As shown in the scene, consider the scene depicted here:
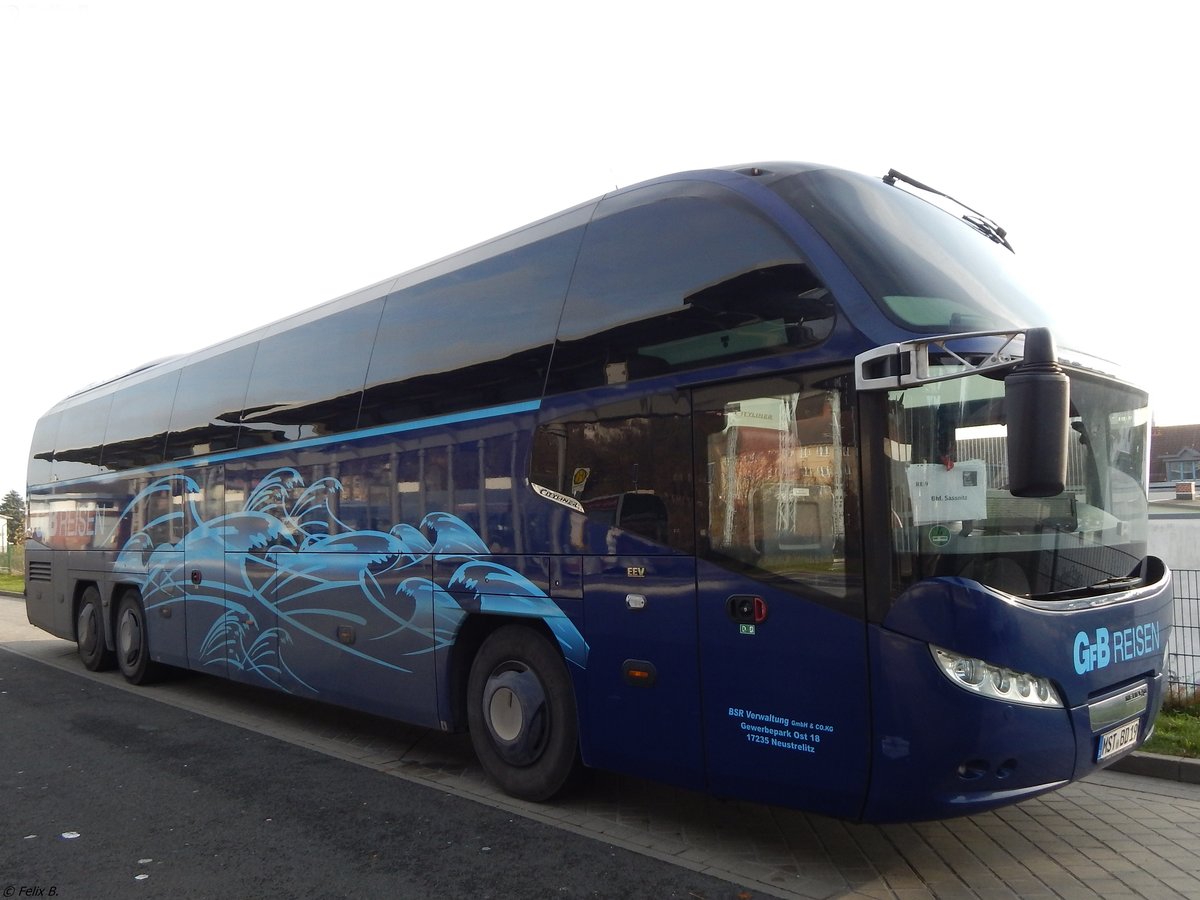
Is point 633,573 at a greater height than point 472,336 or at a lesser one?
lesser

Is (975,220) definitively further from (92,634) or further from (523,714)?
(92,634)

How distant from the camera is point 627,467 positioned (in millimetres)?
5688

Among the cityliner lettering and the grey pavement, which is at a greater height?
the cityliner lettering

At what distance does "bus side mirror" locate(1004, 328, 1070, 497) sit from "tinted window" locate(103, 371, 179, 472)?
32.3 feet

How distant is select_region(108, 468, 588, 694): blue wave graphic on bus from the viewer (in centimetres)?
682

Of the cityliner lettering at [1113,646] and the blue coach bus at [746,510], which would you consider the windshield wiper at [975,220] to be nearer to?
the blue coach bus at [746,510]

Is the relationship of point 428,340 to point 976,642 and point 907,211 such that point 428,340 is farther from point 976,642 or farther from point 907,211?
point 976,642

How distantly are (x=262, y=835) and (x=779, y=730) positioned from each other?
322 centimetres

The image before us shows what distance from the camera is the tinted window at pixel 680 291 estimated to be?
501 cm

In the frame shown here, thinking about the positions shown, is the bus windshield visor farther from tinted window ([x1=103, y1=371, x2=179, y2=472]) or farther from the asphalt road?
tinted window ([x1=103, y1=371, x2=179, y2=472])

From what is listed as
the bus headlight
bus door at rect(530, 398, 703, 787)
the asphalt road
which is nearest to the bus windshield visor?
bus door at rect(530, 398, 703, 787)

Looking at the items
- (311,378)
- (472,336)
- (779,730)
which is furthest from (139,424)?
(779,730)

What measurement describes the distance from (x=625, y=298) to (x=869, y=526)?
2173 millimetres

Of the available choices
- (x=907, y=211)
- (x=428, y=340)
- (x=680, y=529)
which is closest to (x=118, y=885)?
(x=680, y=529)
